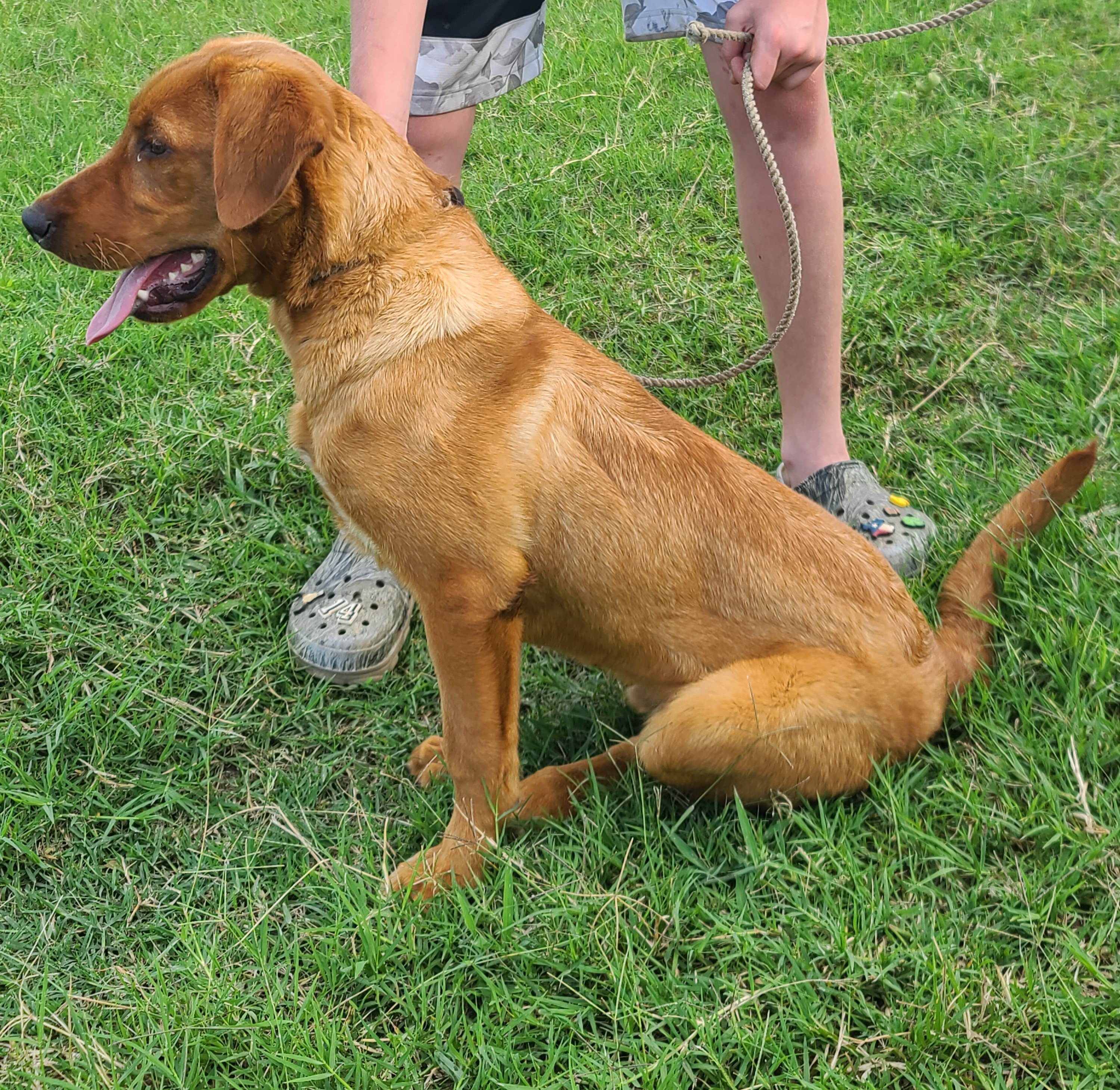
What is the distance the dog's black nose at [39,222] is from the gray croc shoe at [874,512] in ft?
6.37

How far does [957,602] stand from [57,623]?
238 centimetres

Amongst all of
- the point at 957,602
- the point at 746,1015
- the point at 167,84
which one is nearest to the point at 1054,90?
the point at 957,602

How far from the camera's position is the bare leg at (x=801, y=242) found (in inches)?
106

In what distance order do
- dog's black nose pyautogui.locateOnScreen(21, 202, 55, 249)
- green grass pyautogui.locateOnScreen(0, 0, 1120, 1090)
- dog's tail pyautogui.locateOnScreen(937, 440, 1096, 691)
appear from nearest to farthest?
green grass pyautogui.locateOnScreen(0, 0, 1120, 1090) < dog's black nose pyautogui.locateOnScreen(21, 202, 55, 249) < dog's tail pyautogui.locateOnScreen(937, 440, 1096, 691)

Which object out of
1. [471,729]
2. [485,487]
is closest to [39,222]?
[485,487]

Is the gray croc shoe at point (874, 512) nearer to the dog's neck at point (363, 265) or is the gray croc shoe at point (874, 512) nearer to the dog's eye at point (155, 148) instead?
the dog's neck at point (363, 265)

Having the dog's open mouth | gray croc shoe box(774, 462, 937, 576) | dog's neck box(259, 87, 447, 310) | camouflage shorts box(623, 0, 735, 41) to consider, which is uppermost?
camouflage shorts box(623, 0, 735, 41)

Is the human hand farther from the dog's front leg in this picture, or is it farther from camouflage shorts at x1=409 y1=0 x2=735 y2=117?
the dog's front leg

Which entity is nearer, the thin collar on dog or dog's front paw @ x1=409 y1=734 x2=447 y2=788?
the thin collar on dog

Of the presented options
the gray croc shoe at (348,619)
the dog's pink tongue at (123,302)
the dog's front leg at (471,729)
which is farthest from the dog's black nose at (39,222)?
the dog's front leg at (471,729)

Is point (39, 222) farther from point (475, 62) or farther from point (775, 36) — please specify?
point (775, 36)

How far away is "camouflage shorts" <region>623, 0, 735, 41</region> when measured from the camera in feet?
8.57

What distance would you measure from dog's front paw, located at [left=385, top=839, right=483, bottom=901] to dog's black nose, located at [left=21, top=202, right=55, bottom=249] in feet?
5.04

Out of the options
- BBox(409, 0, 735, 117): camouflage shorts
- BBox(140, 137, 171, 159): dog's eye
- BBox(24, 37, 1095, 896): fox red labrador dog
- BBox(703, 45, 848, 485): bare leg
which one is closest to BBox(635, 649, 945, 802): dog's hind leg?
BBox(24, 37, 1095, 896): fox red labrador dog
